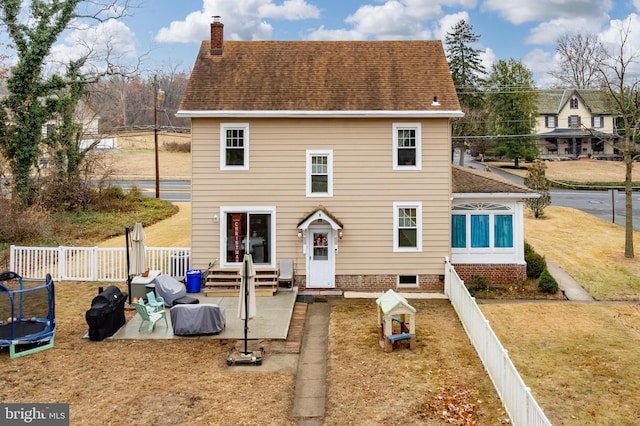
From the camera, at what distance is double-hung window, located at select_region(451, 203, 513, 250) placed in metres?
18.3

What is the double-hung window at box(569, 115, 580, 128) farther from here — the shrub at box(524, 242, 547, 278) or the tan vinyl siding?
the tan vinyl siding

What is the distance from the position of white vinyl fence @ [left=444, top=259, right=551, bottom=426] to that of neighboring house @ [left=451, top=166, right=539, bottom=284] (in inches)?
134

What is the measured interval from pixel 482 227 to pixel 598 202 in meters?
23.8

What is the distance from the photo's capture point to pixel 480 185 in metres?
18.6

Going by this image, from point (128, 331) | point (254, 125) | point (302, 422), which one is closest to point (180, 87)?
point (254, 125)

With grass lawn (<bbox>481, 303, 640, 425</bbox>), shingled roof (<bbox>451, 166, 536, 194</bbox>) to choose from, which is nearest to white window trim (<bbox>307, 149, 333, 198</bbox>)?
shingled roof (<bbox>451, 166, 536, 194</bbox>)

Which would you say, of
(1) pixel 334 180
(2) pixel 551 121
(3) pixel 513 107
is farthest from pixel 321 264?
(2) pixel 551 121

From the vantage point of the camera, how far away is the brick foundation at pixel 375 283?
17500 millimetres

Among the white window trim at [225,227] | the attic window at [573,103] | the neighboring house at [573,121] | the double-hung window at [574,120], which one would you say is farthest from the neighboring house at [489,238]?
the attic window at [573,103]

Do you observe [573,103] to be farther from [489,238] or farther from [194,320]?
[194,320]

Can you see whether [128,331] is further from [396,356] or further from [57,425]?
[396,356]

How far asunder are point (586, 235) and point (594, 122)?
45358 millimetres

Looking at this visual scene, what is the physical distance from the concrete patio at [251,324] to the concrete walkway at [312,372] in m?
0.67

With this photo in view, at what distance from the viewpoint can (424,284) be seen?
17547 mm
